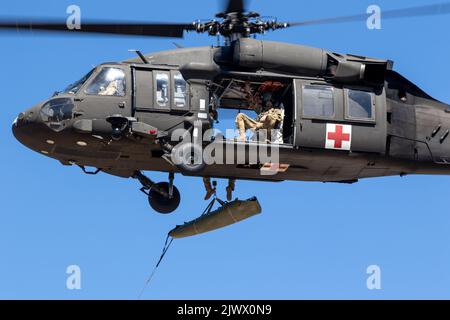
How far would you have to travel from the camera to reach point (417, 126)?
82.0 feet

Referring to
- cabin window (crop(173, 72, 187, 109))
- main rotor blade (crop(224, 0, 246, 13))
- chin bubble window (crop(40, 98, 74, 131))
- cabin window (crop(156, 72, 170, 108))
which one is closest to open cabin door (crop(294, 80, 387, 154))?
main rotor blade (crop(224, 0, 246, 13))

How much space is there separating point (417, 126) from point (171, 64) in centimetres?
537

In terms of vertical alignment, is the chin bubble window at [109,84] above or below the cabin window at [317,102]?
above

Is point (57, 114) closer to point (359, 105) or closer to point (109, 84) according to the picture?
point (109, 84)

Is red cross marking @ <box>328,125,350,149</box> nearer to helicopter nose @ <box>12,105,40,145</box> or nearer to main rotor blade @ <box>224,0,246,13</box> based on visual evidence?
main rotor blade @ <box>224,0,246,13</box>

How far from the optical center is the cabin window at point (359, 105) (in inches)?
942

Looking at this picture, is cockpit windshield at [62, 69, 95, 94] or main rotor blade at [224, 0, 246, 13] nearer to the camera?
main rotor blade at [224, 0, 246, 13]

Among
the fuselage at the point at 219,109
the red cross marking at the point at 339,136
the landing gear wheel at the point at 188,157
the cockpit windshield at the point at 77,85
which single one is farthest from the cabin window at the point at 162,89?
the red cross marking at the point at 339,136

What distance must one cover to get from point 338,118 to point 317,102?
0.53m

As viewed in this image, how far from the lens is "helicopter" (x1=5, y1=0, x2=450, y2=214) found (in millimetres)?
23125

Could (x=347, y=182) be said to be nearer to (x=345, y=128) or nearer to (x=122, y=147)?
(x=345, y=128)

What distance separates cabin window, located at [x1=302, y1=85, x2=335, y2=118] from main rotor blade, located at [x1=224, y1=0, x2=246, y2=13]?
6.69 ft

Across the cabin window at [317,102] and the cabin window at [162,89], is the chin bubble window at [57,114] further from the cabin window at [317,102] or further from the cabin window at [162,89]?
the cabin window at [317,102]

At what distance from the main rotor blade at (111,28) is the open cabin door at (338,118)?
2740 mm
